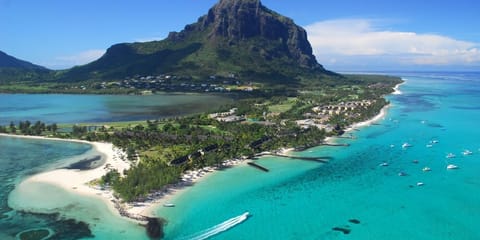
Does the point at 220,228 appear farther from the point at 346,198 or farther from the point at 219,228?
the point at 346,198

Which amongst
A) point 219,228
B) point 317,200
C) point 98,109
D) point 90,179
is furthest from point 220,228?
point 98,109

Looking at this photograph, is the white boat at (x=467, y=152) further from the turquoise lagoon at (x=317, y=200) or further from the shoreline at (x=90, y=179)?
the shoreline at (x=90, y=179)

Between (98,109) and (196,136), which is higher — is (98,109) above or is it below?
above

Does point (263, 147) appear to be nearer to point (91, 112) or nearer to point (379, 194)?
point (379, 194)

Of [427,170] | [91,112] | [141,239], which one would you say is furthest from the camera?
[91,112]

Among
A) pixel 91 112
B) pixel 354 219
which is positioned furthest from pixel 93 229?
pixel 91 112

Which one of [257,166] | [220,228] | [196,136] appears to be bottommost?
[220,228]

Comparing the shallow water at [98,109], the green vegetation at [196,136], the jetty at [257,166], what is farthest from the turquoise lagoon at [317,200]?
the shallow water at [98,109]
